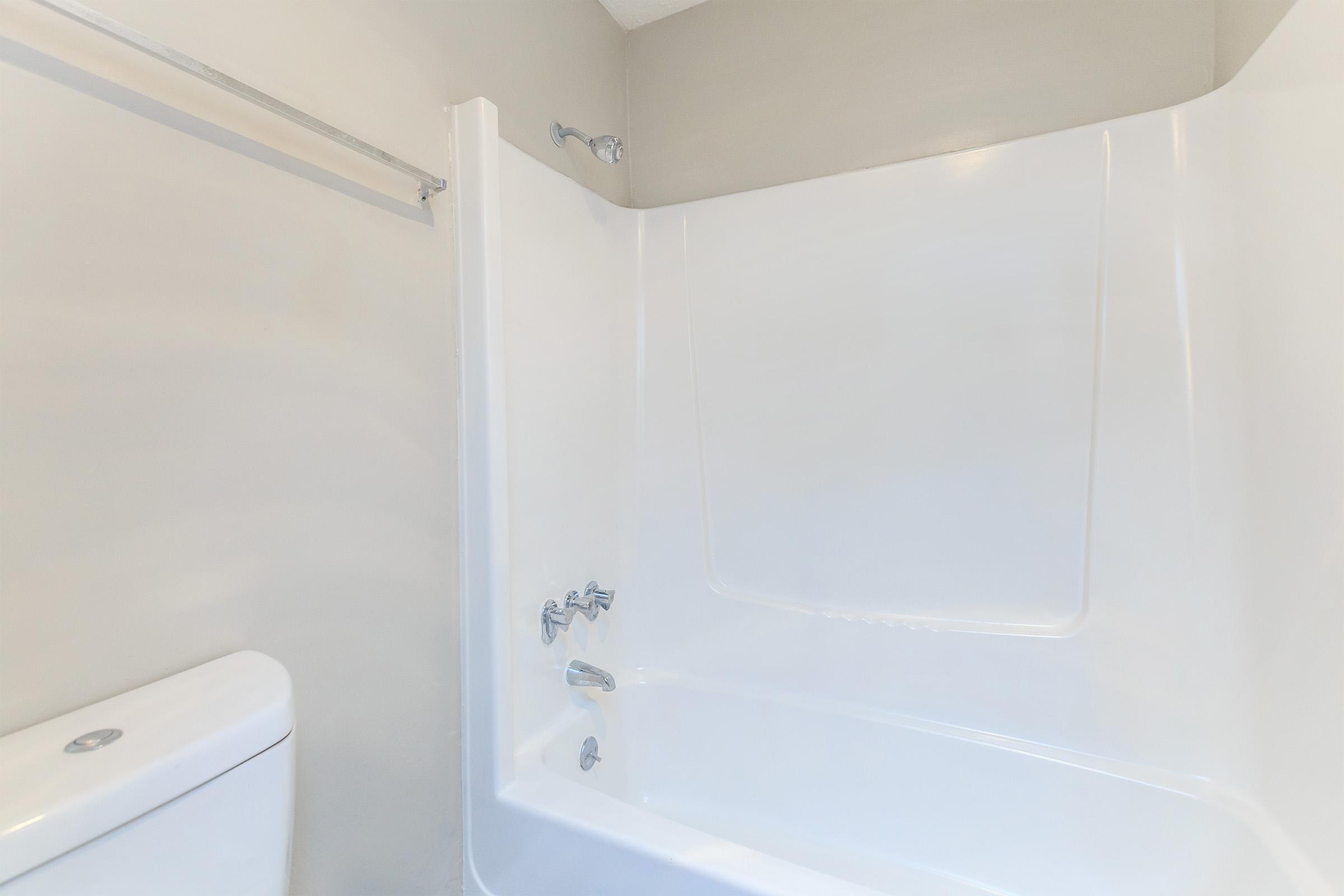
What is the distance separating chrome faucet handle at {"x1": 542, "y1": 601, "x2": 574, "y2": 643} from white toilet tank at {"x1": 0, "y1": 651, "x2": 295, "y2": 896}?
0.63m

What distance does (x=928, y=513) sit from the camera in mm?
1418

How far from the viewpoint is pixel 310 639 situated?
36.0 inches

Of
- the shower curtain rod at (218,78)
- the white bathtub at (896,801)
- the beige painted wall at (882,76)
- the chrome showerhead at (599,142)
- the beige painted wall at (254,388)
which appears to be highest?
the beige painted wall at (882,76)

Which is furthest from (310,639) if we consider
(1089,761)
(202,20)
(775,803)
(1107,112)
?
(1107,112)

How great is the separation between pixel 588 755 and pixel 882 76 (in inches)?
74.7

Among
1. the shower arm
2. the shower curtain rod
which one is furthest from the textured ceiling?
the shower curtain rod

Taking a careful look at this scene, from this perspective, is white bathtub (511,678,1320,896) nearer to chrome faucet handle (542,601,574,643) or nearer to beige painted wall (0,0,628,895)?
chrome faucet handle (542,601,574,643)

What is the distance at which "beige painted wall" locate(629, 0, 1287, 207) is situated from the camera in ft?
4.09

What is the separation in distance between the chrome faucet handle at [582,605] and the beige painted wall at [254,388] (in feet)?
0.99

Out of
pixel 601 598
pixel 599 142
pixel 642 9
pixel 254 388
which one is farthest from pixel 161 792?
pixel 642 9

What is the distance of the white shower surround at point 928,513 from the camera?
1018 mm

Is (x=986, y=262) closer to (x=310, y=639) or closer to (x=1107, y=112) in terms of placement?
(x=1107, y=112)

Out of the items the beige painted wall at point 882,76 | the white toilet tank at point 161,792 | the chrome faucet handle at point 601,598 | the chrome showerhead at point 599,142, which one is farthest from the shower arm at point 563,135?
the white toilet tank at point 161,792

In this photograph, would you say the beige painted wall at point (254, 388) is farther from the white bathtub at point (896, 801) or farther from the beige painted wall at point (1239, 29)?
the beige painted wall at point (1239, 29)
